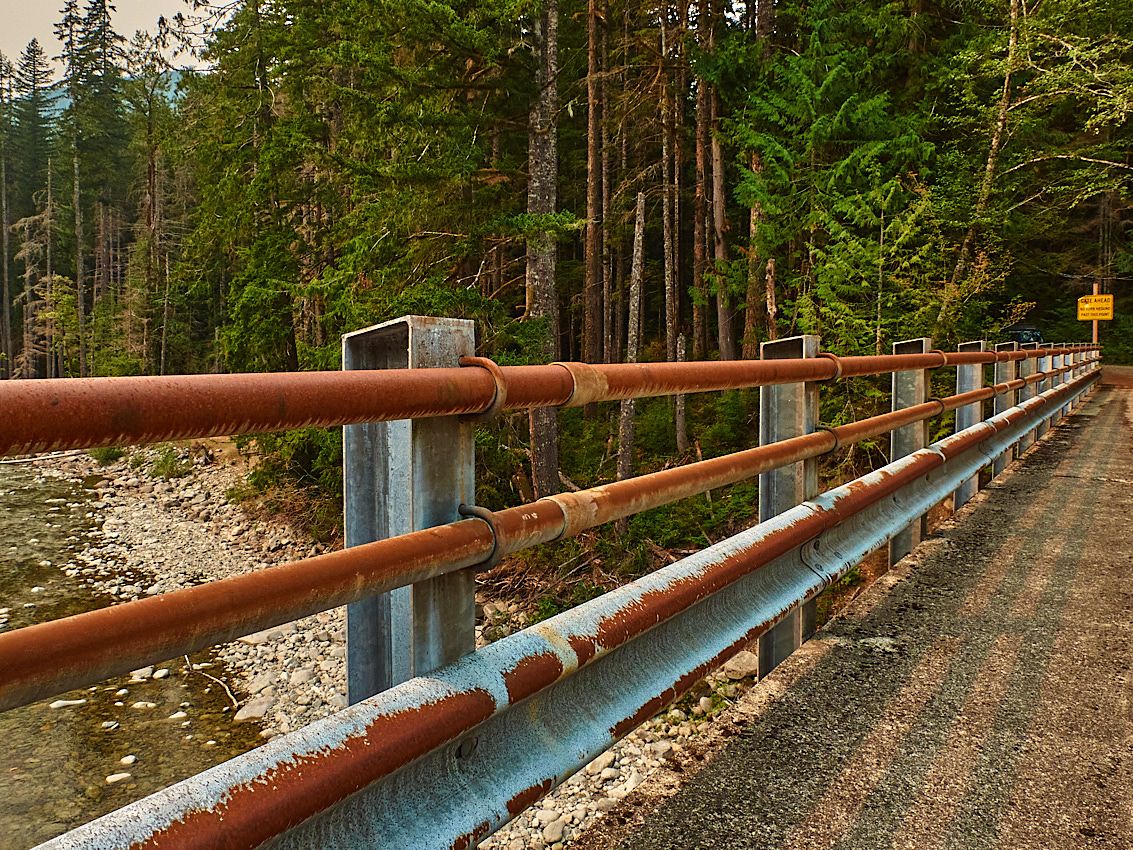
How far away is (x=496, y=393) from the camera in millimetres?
1533

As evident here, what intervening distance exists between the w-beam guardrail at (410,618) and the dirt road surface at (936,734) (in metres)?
0.34

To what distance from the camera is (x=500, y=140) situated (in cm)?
2198

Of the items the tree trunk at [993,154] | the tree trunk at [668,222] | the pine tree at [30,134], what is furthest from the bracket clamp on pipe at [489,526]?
the pine tree at [30,134]

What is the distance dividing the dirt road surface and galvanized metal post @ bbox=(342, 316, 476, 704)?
0.78 m

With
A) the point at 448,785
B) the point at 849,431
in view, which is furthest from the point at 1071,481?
the point at 448,785

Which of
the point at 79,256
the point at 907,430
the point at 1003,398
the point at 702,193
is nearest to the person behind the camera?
the point at 907,430

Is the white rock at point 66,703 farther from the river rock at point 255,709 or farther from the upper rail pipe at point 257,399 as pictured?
the upper rail pipe at point 257,399

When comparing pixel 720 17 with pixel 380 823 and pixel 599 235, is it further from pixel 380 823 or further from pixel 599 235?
pixel 380 823

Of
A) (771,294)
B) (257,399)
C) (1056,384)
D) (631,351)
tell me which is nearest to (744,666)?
(257,399)

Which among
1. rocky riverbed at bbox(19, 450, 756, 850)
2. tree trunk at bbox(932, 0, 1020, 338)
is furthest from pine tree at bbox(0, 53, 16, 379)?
tree trunk at bbox(932, 0, 1020, 338)

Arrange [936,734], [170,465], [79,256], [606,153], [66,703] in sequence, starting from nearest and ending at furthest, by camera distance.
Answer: [936,734]
[66,703]
[606,153]
[170,465]
[79,256]

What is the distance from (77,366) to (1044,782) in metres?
70.0

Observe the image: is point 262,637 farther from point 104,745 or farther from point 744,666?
point 744,666

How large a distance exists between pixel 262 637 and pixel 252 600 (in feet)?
41.8
